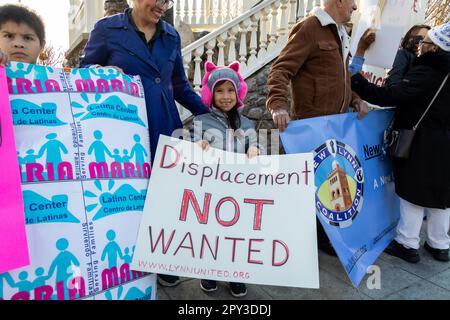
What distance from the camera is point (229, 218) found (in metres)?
1.99

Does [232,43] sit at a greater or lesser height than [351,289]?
greater

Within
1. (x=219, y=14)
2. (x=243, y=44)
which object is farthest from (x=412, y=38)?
(x=219, y=14)

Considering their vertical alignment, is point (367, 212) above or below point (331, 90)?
below

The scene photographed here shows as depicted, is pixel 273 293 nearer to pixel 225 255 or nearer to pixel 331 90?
pixel 225 255

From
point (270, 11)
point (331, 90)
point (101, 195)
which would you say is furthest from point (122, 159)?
point (270, 11)

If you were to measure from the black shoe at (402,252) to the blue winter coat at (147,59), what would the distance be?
2127 mm

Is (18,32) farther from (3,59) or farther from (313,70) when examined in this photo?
(313,70)

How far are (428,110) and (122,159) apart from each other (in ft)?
7.70

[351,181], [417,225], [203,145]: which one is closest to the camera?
[203,145]

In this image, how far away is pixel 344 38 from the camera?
275 centimetres

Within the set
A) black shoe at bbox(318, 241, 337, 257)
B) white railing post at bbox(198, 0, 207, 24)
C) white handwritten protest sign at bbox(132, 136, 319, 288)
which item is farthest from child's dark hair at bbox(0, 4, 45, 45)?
white railing post at bbox(198, 0, 207, 24)

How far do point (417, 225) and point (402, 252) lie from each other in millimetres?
261

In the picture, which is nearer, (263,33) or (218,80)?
(218,80)

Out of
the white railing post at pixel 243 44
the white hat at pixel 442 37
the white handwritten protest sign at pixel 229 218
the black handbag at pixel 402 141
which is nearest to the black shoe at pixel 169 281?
the white handwritten protest sign at pixel 229 218
